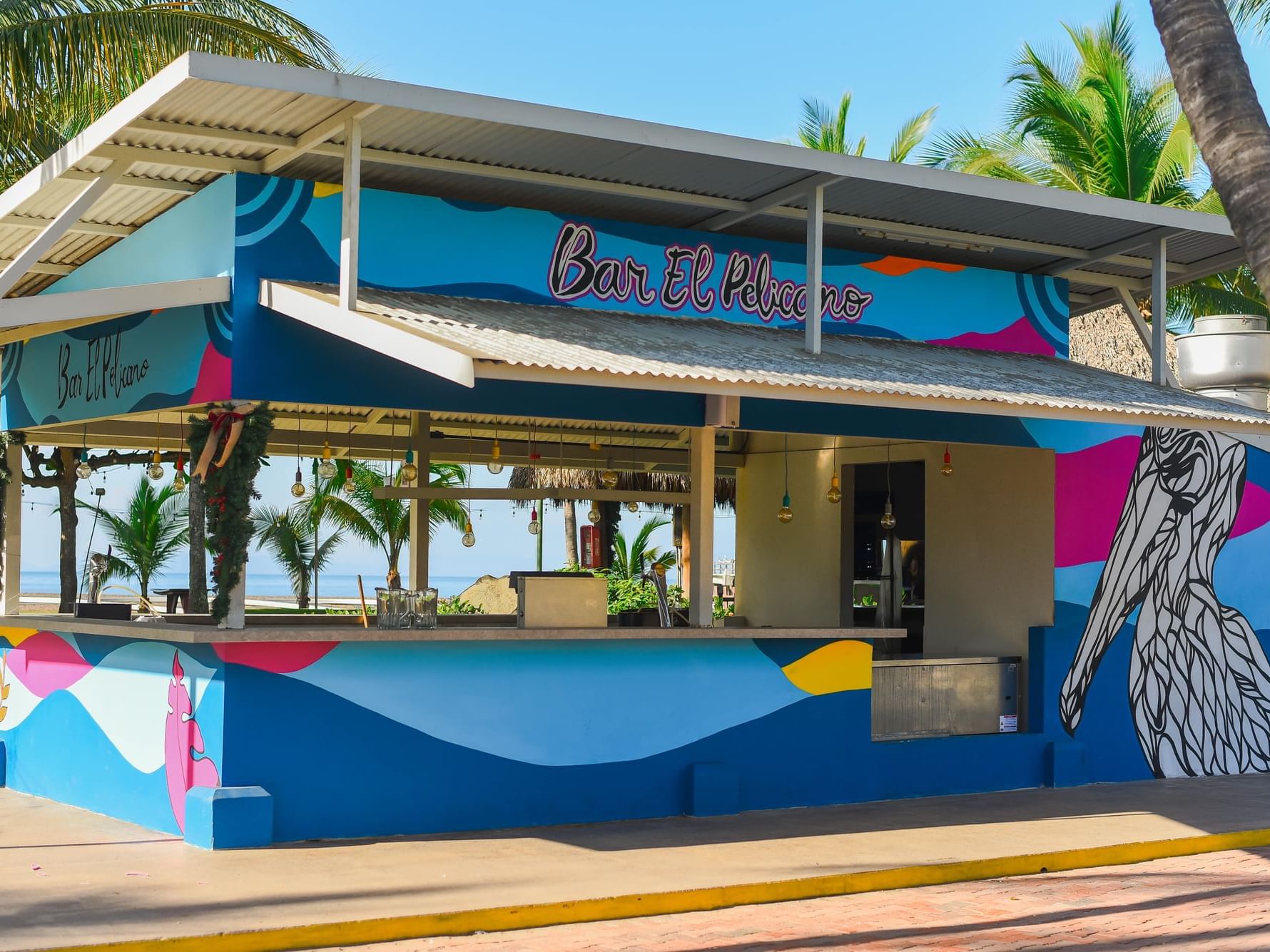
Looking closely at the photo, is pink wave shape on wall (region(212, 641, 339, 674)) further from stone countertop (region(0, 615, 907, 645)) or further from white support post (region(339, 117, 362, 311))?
white support post (region(339, 117, 362, 311))

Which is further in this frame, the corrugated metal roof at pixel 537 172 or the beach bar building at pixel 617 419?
the beach bar building at pixel 617 419

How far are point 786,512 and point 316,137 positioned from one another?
23.3 feet

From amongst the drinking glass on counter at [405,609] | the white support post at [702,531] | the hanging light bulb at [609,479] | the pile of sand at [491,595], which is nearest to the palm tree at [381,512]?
the pile of sand at [491,595]

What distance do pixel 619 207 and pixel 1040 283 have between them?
14.8 feet

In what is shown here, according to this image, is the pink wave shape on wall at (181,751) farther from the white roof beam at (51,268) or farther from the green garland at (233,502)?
the white roof beam at (51,268)

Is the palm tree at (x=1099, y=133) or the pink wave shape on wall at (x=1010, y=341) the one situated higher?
the palm tree at (x=1099, y=133)

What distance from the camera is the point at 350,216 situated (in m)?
9.70

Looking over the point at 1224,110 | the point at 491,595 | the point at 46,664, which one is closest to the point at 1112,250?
the point at 1224,110

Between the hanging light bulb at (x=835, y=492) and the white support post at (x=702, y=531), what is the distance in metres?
3.72

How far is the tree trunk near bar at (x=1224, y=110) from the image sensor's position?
6465 mm

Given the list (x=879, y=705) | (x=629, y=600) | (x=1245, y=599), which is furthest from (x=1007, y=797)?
(x=629, y=600)

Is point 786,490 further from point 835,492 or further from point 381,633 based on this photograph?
point 381,633

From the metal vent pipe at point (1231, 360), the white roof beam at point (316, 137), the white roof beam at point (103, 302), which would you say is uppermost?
the white roof beam at point (316, 137)

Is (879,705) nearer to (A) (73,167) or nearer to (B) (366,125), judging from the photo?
(B) (366,125)
